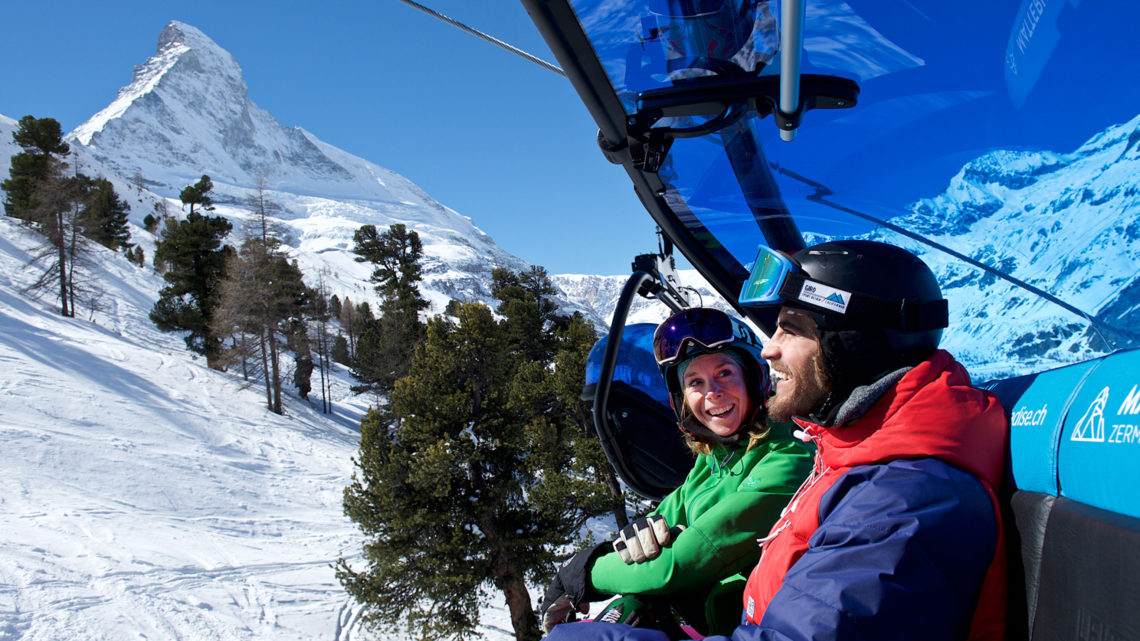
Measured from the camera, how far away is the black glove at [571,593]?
7.82 ft

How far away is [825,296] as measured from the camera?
1.54m

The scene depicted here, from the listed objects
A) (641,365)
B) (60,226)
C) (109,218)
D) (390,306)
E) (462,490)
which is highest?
(109,218)

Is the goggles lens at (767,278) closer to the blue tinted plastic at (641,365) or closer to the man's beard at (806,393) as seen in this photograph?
the man's beard at (806,393)

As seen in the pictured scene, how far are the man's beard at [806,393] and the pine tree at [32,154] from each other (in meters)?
41.9

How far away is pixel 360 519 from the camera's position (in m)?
14.0

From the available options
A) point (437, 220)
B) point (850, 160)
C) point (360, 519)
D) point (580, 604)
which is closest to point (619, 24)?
point (850, 160)

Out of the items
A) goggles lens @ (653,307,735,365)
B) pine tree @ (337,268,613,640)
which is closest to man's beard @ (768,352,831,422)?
goggles lens @ (653,307,735,365)

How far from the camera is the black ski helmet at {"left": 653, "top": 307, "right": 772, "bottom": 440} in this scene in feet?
8.55

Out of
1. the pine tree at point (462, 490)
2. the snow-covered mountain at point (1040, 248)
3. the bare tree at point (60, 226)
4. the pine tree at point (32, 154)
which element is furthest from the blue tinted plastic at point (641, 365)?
the pine tree at point (32, 154)

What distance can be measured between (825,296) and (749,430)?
100 cm

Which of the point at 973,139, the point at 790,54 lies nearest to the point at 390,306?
the point at 790,54

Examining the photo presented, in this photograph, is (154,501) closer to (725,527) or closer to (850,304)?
(725,527)

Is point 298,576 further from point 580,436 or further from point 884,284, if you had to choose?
point 884,284

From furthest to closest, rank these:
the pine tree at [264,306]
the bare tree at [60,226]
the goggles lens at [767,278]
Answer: the bare tree at [60,226], the pine tree at [264,306], the goggles lens at [767,278]
